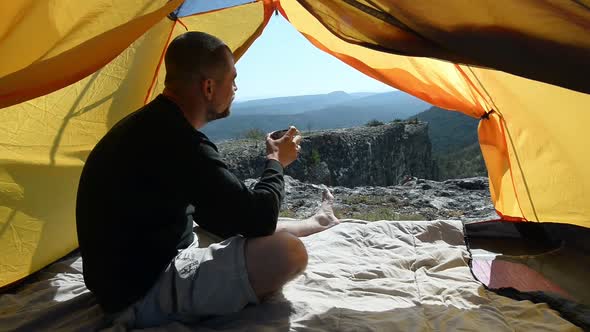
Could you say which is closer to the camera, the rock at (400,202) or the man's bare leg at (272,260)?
the man's bare leg at (272,260)

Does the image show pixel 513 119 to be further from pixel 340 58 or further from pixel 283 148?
pixel 283 148

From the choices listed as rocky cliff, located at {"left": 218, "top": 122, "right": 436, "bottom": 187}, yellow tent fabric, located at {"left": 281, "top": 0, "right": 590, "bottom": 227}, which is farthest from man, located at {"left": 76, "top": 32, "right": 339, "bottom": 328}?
rocky cliff, located at {"left": 218, "top": 122, "right": 436, "bottom": 187}

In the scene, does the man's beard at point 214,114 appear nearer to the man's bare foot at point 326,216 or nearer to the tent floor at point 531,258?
the man's bare foot at point 326,216

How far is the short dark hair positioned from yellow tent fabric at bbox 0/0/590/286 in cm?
13

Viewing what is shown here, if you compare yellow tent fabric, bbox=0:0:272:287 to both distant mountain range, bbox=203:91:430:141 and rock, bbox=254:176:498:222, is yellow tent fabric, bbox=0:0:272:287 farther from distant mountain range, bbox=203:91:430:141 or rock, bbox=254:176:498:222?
distant mountain range, bbox=203:91:430:141

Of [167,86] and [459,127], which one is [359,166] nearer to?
[167,86]

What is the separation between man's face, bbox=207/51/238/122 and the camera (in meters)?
1.66

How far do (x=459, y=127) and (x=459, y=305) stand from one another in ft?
85.8

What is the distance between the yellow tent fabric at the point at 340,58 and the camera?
54.6 inches

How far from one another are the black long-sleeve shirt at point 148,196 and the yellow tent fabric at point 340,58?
32 centimetres

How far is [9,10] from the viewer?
1456 mm

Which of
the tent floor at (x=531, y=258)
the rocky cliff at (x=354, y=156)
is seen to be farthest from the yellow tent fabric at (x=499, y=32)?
the rocky cliff at (x=354, y=156)

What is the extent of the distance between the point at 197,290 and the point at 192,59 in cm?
77

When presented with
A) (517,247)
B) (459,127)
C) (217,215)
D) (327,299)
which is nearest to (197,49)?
(217,215)
